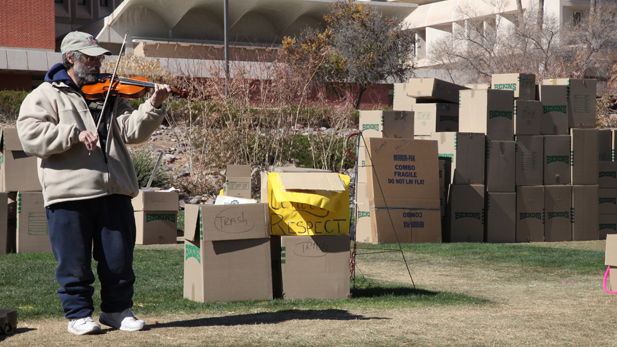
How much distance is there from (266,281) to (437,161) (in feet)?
15.9

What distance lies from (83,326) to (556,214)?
801 centimetres

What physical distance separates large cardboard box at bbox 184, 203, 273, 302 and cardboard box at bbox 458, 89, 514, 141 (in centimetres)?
560

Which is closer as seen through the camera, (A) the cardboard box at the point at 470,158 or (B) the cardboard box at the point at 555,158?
(A) the cardboard box at the point at 470,158

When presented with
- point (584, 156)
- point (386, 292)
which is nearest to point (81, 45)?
point (386, 292)

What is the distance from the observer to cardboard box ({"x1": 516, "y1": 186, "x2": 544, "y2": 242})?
31.1ft

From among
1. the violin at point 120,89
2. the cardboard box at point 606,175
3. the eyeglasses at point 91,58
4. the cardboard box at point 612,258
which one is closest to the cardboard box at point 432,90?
the cardboard box at point 606,175

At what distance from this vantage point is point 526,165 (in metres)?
9.54

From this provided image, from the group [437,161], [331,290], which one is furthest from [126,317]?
[437,161]

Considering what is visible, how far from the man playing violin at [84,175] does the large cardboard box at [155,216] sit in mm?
4673

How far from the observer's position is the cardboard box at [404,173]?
28.6 ft

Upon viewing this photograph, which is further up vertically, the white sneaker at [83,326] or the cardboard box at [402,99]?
the cardboard box at [402,99]

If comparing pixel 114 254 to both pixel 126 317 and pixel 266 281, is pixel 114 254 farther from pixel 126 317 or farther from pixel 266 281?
pixel 266 281

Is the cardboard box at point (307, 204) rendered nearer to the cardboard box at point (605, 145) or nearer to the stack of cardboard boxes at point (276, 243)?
the stack of cardboard boxes at point (276, 243)

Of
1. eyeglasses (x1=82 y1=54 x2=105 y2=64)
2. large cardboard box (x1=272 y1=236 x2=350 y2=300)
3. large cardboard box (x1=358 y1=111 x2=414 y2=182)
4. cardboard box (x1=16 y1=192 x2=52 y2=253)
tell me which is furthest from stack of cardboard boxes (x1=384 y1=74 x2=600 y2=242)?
eyeglasses (x1=82 y1=54 x2=105 y2=64)
